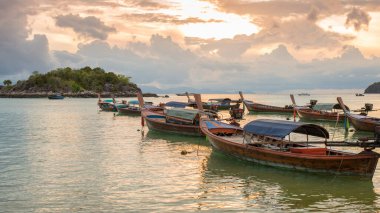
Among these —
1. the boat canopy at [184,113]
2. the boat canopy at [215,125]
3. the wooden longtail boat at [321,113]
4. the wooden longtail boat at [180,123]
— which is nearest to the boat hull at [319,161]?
the boat canopy at [215,125]

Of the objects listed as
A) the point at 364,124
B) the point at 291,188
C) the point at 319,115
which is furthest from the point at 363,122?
the point at 291,188

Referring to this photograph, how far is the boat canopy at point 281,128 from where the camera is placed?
20594 mm

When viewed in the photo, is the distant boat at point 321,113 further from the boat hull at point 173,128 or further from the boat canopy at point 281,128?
the boat canopy at point 281,128

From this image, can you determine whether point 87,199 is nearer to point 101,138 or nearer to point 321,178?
point 321,178

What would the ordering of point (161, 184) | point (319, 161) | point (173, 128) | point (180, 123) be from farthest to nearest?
point (180, 123)
point (173, 128)
point (319, 161)
point (161, 184)

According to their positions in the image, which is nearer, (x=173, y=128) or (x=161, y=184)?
(x=161, y=184)

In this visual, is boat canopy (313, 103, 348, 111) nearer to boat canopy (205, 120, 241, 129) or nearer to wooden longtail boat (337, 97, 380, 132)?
wooden longtail boat (337, 97, 380, 132)

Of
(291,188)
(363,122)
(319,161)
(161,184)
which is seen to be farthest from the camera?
(363,122)

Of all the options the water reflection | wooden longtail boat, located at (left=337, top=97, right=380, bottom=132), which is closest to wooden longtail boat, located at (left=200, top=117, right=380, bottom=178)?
the water reflection

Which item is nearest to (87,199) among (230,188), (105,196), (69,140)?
Answer: (105,196)

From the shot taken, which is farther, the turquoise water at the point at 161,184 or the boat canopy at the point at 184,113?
the boat canopy at the point at 184,113

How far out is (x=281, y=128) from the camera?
68.7 ft

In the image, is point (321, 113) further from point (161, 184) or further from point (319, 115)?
point (161, 184)

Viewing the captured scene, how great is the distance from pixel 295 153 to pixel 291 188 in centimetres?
236
